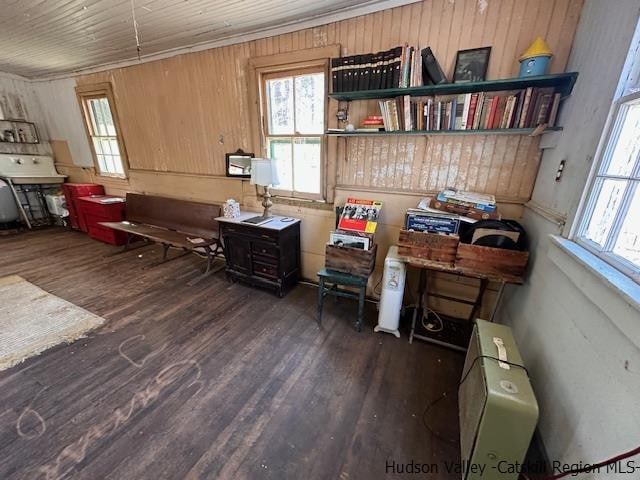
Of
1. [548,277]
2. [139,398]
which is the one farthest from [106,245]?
[548,277]

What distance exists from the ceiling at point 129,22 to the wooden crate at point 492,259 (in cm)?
214

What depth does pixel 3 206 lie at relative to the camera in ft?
14.8

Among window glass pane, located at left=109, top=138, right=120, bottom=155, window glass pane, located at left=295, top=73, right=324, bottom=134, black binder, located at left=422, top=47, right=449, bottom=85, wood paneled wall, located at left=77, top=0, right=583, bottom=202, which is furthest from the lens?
window glass pane, located at left=109, top=138, right=120, bottom=155

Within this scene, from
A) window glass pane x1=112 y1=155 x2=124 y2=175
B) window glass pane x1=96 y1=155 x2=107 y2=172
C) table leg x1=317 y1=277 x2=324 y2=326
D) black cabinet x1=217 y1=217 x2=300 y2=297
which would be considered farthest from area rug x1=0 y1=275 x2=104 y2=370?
window glass pane x1=96 y1=155 x2=107 y2=172

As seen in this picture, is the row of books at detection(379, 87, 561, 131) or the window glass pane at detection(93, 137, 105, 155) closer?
the row of books at detection(379, 87, 561, 131)

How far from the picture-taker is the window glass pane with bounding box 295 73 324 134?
2.57 metres

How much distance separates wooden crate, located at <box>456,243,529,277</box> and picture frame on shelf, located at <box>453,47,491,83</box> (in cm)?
121

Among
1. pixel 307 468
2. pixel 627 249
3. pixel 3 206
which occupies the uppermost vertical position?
pixel 627 249

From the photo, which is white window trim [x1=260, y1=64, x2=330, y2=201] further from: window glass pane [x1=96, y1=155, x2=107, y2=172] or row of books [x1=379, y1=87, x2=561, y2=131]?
window glass pane [x1=96, y1=155, x2=107, y2=172]

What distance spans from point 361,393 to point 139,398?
143 centimetres

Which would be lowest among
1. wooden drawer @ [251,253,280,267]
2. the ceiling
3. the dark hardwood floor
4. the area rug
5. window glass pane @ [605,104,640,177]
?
the dark hardwood floor

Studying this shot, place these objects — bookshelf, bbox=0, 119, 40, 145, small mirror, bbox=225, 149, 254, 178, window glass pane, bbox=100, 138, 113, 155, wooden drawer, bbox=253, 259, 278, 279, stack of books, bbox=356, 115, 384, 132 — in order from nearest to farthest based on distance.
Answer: stack of books, bbox=356, 115, 384, 132
wooden drawer, bbox=253, 259, 278, 279
small mirror, bbox=225, 149, 254, 178
window glass pane, bbox=100, 138, 113, 155
bookshelf, bbox=0, 119, 40, 145

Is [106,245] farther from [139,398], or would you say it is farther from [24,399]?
[139,398]

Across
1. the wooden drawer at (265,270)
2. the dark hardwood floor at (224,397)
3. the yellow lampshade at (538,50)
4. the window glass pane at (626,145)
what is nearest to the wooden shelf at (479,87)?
the yellow lampshade at (538,50)
